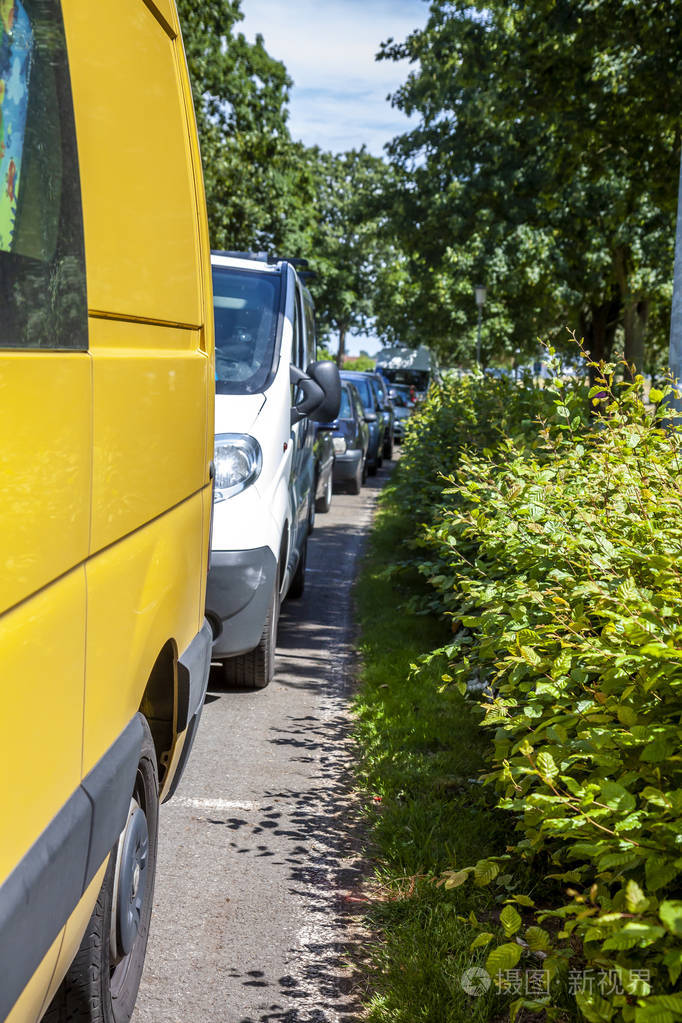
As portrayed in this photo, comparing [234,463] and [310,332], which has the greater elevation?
[310,332]

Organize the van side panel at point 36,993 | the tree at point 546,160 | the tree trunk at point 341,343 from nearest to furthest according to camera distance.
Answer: the van side panel at point 36,993 < the tree at point 546,160 < the tree trunk at point 341,343

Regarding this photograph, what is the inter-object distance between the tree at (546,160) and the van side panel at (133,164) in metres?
7.72

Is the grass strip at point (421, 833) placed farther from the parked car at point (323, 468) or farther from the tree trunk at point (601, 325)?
the tree trunk at point (601, 325)

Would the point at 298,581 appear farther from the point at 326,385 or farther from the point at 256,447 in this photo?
the point at 256,447

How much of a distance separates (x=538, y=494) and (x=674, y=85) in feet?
23.2

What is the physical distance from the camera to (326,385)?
649 cm

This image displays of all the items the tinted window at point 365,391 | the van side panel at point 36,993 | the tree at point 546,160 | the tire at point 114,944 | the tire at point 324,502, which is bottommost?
the tire at point 324,502

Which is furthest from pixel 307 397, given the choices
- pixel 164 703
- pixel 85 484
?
pixel 85 484

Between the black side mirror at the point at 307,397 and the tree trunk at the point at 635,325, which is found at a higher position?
the tree trunk at the point at 635,325

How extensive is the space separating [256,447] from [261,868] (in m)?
2.28

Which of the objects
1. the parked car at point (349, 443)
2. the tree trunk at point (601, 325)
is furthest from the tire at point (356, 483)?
the tree trunk at point (601, 325)

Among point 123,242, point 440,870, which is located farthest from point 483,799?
point 123,242

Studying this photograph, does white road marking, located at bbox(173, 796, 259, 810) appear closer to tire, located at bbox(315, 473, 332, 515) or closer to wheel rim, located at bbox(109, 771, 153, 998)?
wheel rim, located at bbox(109, 771, 153, 998)

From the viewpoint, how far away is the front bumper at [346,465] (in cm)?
1672
